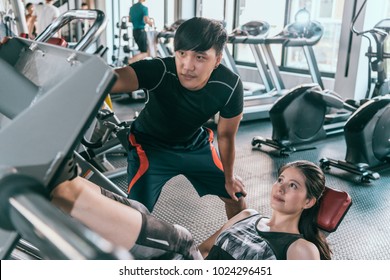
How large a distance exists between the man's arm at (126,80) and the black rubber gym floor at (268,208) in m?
1.17

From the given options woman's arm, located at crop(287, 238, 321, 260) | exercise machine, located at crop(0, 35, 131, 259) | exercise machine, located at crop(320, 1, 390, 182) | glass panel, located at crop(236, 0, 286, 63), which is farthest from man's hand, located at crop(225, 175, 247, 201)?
glass panel, located at crop(236, 0, 286, 63)

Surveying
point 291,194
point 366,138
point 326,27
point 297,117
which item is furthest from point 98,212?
point 326,27

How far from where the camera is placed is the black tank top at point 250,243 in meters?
1.47

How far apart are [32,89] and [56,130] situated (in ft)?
0.69

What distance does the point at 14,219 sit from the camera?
413 millimetres

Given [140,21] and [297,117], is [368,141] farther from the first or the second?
[140,21]

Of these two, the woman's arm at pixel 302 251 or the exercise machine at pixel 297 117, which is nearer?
the woman's arm at pixel 302 251

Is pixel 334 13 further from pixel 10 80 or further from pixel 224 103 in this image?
pixel 10 80

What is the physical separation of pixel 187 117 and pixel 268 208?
4.36ft

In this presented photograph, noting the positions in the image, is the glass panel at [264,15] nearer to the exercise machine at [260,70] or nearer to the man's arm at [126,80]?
the exercise machine at [260,70]

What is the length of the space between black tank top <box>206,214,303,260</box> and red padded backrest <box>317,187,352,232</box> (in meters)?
0.12

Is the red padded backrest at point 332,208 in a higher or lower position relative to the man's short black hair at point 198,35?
lower

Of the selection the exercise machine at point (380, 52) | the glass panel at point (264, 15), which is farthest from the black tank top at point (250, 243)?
the glass panel at point (264, 15)

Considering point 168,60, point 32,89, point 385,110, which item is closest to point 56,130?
point 32,89
